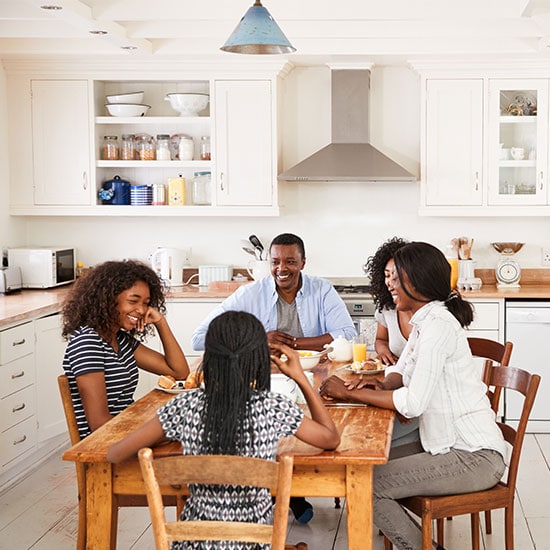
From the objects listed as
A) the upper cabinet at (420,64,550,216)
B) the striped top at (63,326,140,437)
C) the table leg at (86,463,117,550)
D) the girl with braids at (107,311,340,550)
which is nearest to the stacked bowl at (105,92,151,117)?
the upper cabinet at (420,64,550,216)

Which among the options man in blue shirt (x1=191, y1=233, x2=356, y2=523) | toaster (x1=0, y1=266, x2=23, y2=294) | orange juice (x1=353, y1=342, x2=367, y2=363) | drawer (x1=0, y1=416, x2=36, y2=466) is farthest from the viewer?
toaster (x1=0, y1=266, x2=23, y2=294)

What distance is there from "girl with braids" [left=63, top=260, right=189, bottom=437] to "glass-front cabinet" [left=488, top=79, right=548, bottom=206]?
3.16 meters

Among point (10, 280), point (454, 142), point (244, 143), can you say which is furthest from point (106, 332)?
point (454, 142)

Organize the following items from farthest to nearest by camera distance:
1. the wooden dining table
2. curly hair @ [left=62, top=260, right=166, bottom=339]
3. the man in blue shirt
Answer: the man in blue shirt < curly hair @ [left=62, top=260, right=166, bottom=339] < the wooden dining table

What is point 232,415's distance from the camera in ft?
7.33

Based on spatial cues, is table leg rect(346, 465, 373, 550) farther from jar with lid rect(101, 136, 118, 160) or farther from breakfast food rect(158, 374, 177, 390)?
jar with lid rect(101, 136, 118, 160)

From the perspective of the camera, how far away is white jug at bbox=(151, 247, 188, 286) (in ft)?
19.8

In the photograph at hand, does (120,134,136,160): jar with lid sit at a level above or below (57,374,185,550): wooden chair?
above

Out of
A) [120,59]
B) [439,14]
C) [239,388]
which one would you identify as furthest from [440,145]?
[239,388]

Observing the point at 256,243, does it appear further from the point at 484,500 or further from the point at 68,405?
the point at 484,500

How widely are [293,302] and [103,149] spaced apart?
2409 mm

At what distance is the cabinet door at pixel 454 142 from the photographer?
5.79m

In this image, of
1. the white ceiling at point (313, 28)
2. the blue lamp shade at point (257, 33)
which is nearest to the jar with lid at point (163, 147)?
the white ceiling at point (313, 28)

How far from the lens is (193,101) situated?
5953mm
